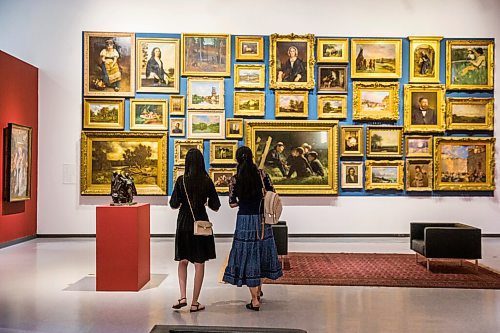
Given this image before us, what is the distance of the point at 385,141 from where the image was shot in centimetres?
2086

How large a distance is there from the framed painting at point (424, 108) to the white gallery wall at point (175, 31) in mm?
2031

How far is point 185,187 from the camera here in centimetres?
971

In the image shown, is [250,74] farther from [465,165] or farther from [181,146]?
[465,165]

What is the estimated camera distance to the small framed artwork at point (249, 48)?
20.8 metres

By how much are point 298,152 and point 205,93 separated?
391 centimetres

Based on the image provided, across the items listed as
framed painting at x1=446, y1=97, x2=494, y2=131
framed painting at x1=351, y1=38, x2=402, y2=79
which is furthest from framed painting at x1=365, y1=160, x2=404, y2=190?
framed painting at x1=351, y1=38, x2=402, y2=79

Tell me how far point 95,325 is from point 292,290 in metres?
4.22

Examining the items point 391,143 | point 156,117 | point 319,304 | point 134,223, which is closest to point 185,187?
point 134,223

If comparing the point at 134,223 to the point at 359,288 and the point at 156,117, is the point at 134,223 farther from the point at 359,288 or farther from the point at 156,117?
the point at 156,117

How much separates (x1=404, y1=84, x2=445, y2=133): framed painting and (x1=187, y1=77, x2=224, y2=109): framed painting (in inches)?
Result: 262

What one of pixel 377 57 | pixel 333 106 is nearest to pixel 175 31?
pixel 333 106

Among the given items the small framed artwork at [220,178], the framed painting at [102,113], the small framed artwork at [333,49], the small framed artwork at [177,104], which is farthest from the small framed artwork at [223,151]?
the small framed artwork at [333,49]

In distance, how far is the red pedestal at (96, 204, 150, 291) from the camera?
11289 mm

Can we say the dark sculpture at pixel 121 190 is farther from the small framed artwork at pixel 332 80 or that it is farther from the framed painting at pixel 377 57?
the framed painting at pixel 377 57
